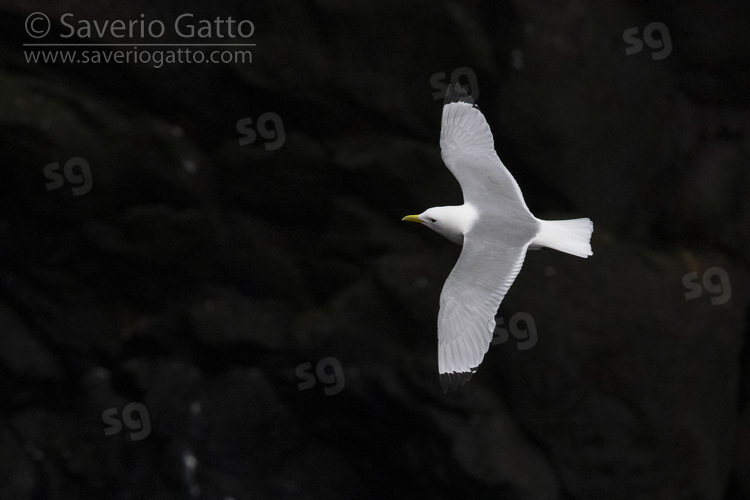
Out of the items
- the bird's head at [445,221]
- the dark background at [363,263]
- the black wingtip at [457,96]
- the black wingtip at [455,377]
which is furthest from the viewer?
the dark background at [363,263]

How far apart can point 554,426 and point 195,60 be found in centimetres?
247

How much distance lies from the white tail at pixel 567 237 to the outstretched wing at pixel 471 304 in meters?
0.08

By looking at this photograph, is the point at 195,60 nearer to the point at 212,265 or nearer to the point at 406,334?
the point at 212,265

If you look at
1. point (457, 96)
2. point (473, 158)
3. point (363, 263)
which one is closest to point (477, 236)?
point (473, 158)

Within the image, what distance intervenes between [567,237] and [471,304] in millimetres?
451

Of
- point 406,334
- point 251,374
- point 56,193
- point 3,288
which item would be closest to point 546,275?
point 406,334

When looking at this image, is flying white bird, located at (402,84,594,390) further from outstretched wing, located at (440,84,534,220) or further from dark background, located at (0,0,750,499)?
dark background, located at (0,0,750,499)

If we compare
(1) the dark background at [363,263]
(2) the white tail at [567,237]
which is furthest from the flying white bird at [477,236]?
(1) the dark background at [363,263]

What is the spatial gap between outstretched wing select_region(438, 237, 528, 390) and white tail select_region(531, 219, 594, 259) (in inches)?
3.0

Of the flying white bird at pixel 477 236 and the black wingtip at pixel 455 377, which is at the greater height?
the flying white bird at pixel 477 236

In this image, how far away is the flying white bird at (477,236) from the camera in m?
3.42

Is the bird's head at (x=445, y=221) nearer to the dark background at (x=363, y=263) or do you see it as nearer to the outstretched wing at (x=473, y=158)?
the outstretched wing at (x=473, y=158)

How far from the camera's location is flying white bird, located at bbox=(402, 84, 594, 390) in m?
3.42

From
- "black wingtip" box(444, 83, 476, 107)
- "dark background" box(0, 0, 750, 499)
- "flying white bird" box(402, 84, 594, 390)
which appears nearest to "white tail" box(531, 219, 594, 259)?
"flying white bird" box(402, 84, 594, 390)
